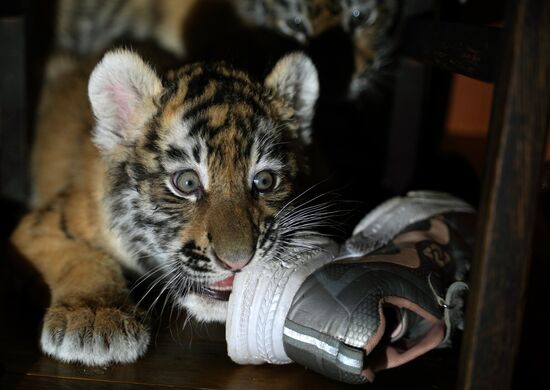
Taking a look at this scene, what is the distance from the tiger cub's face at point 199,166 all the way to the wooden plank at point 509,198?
0.39 m

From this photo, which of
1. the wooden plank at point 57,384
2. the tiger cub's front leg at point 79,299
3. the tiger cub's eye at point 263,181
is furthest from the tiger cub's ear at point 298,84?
the wooden plank at point 57,384

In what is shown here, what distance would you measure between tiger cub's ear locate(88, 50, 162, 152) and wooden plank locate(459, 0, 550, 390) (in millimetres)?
649

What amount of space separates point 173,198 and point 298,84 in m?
0.37

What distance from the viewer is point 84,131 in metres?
1.62

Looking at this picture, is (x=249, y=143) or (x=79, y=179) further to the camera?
(x=79, y=179)

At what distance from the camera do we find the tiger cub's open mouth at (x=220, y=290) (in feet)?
3.98

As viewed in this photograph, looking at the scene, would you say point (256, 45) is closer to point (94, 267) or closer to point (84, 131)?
point (84, 131)

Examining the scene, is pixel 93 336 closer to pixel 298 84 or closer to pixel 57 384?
pixel 57 384

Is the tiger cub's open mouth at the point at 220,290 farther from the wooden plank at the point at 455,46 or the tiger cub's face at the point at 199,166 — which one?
the wooden plank at the point at 455,46

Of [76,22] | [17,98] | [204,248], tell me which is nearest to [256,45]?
[76,22]

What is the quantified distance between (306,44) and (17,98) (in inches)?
31.8

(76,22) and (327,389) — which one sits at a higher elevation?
(76,22)

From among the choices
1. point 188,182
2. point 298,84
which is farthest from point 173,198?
point 298,84

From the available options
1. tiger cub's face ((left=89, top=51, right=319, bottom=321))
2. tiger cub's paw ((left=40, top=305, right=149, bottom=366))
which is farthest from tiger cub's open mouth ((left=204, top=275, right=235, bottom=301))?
tiger cub's paw ((left=40, top=305, right=149, bottom=366))
